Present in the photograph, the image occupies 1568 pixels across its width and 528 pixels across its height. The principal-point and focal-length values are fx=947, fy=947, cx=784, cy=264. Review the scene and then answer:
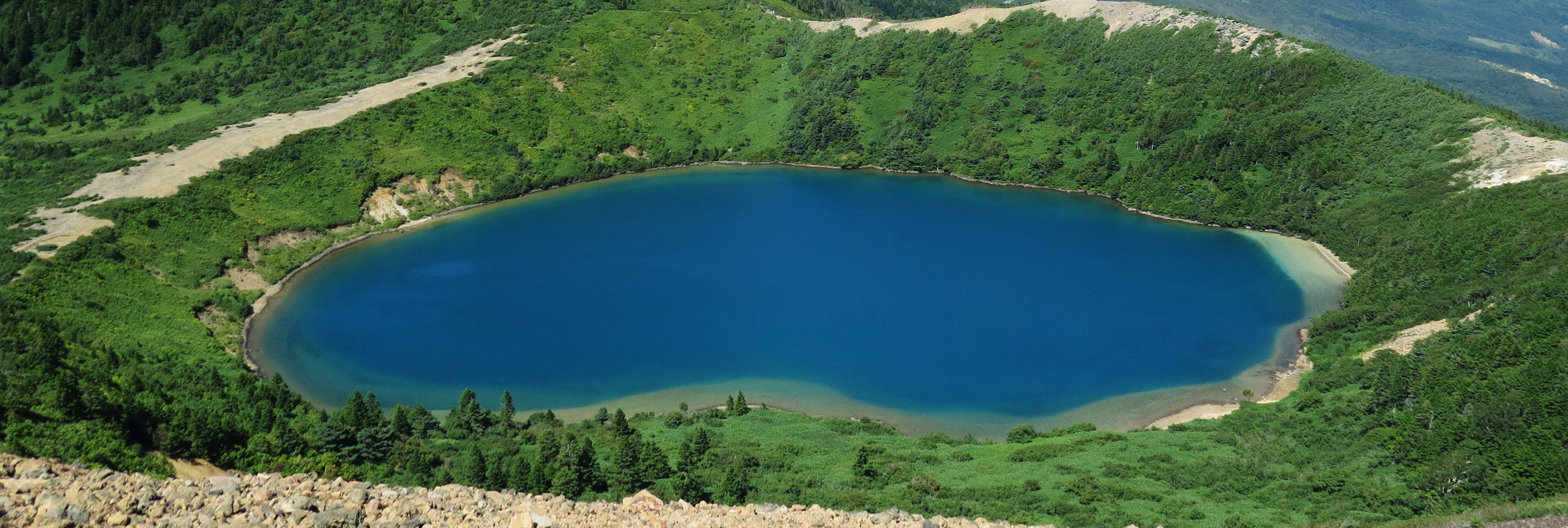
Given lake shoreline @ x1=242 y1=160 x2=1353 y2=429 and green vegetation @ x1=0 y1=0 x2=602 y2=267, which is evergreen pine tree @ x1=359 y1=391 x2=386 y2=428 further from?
green vegetation @ x1=0 y1=0 x2=602 y2=267

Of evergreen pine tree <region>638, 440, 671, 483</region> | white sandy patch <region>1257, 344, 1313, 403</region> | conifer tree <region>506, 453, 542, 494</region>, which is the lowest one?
white sandy patch <region>1257, 344, 1313, 403</region>

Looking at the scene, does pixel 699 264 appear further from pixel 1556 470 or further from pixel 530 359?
pixel 1556 470

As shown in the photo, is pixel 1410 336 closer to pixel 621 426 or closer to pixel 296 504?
pixel 621 426

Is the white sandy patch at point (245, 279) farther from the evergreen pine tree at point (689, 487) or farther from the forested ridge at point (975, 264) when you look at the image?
the evergreen pine tree at point (689, 487)

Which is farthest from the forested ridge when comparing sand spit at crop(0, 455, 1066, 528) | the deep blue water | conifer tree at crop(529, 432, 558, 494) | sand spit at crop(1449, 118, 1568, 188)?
sand spit at crop(0, 455, 1066, 528)

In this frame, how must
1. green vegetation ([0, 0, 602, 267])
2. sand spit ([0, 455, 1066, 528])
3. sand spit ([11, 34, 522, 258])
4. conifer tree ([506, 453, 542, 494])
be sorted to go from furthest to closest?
green vegetation ([0, 0, 602, 267]) → sand spit ([11, 34, 522, 258]) → conifer tree ([506, 453, 542, 494]) → sand spit ([0, 455, 1066, 528])

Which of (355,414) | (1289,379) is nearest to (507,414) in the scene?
(355,414)
